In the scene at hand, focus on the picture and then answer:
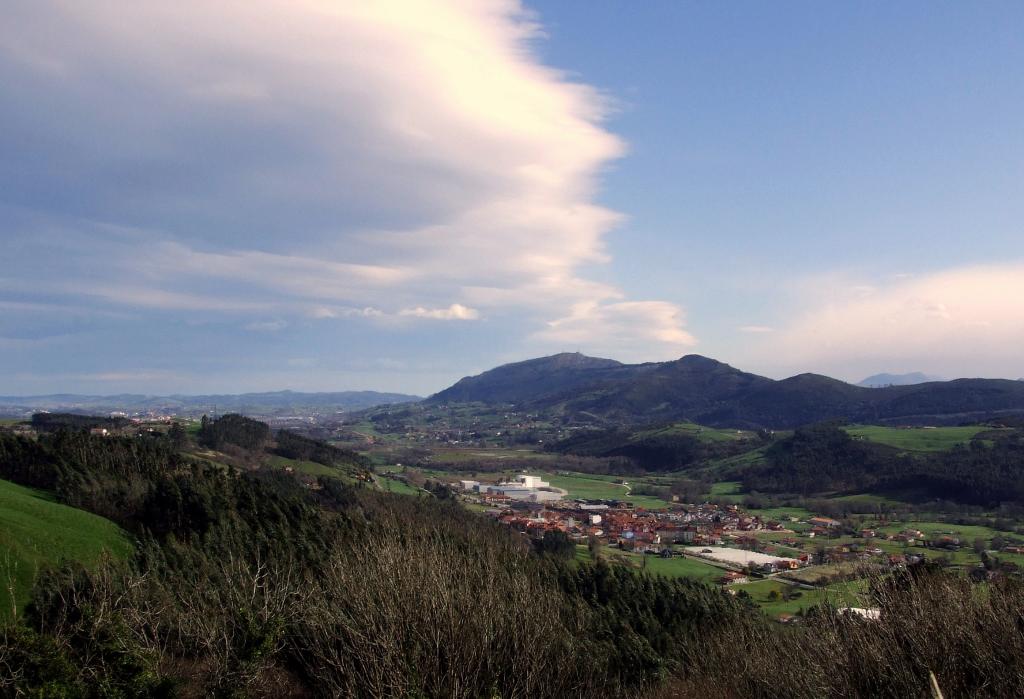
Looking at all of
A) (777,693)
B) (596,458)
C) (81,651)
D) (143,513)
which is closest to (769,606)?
(777,693)

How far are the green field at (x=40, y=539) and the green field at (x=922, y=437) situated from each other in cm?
12584

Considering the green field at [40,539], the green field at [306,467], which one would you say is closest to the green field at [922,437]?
the green field at [306,467]

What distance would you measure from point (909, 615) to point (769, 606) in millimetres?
29102

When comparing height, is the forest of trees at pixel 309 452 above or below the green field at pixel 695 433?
above

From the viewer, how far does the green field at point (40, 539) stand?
25.7 m

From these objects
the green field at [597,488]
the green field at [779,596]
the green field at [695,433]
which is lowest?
the green field at [597,488]

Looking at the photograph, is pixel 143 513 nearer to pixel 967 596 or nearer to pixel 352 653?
pixel 352 653

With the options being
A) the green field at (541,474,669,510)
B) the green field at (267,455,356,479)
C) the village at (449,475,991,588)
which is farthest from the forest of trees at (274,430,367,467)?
the green field at (541,474,669,510)

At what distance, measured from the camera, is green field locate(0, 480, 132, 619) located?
2566 centimetres

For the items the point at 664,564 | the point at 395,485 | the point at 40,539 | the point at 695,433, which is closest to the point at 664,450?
the point at 695,433

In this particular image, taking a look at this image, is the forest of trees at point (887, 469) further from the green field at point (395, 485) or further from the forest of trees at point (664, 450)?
the green field at point (395, 485)

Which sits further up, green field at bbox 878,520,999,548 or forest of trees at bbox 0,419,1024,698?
forest of trees at bbox 0,419,1024,698

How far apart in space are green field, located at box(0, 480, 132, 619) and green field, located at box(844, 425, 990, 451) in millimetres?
125839

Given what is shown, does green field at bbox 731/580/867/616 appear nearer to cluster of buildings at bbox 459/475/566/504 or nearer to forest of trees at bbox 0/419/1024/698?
forest of trees at bbox 0/419/1024/698
